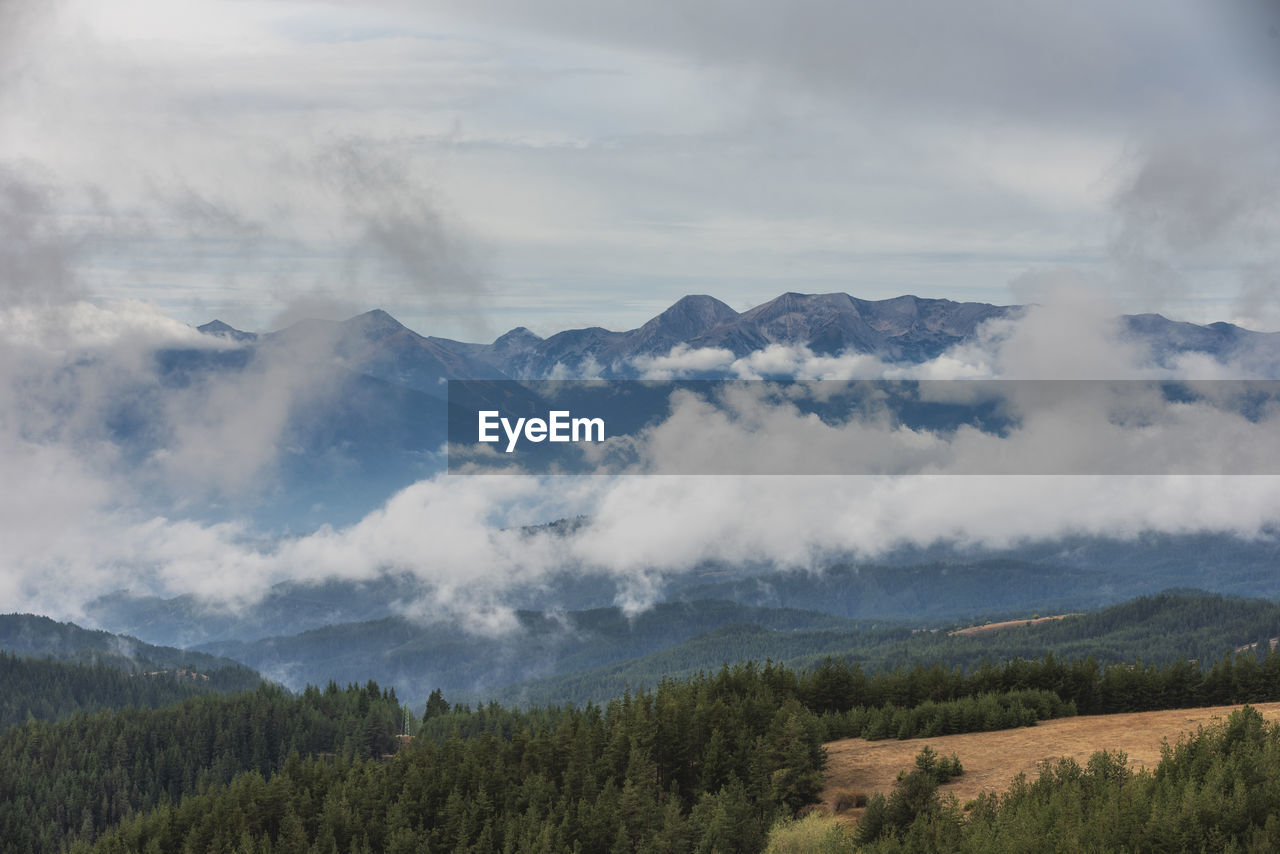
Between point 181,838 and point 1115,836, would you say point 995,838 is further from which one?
point 181,838

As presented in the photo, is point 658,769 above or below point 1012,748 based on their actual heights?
below

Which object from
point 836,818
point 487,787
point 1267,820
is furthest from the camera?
point 487,787

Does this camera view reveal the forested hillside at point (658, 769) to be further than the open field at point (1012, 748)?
Yes

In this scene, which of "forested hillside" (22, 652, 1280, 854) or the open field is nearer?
the open field

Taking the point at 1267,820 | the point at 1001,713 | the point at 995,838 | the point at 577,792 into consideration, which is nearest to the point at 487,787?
the point at 577,792

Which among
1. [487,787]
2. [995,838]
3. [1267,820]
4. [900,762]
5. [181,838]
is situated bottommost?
[181,838]

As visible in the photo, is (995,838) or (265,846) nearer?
(995,838)

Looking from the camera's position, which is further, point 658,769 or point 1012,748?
point 658,769

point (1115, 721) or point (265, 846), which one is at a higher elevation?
point (1115, 721)
